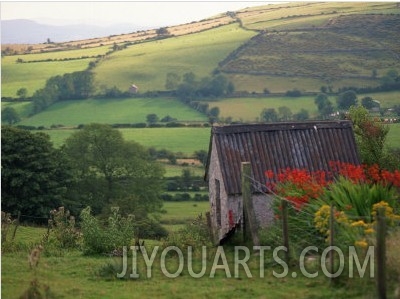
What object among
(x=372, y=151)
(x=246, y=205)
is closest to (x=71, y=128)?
(x=372, y=151)

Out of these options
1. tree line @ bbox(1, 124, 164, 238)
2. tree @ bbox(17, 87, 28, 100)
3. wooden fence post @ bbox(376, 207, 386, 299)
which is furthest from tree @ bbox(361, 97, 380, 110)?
wooden fence post @ bbox(376, 207, 386, 299)

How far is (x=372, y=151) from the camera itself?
28.9 meters

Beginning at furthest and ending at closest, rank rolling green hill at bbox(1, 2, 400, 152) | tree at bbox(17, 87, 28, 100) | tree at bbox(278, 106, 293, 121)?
tree at bbox(17, 87, 28, 100) < rolling green hill at bbox(1, 2, 400, 152) < tree at bbox(278, 106, 293, 121)

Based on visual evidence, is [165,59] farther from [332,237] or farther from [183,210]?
[332,237]

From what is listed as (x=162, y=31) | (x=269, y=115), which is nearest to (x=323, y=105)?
(x=269, y=115)

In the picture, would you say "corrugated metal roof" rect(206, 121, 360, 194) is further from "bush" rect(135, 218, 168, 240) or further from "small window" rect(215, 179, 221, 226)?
"bush" rect(135, 218, 168, 240)

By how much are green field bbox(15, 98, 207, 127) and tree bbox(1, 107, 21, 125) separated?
3.67ft

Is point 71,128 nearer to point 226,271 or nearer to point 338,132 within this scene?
point 338,132

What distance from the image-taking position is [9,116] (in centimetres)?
8925

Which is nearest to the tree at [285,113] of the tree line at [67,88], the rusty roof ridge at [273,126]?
the tree line at [67,88]

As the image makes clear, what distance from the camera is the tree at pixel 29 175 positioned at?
41531 millimetres

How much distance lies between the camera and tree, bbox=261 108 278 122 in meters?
86.8

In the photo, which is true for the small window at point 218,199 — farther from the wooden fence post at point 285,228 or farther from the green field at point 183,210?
the green field at point 183,210

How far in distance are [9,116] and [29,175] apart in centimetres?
4937
